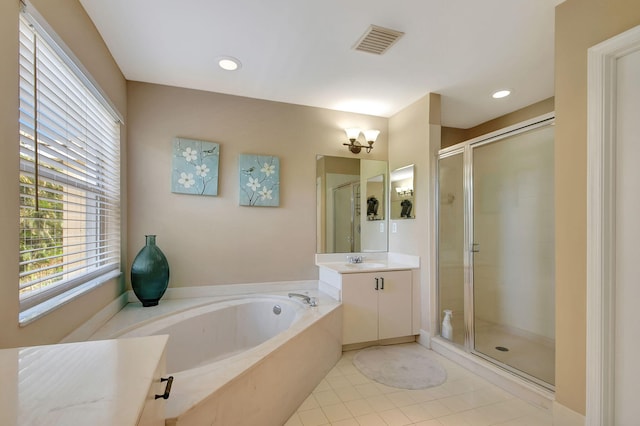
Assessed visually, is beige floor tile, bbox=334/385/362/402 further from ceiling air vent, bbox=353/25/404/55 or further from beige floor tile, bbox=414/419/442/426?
ceiling air vent, bbox=353/25/404/55

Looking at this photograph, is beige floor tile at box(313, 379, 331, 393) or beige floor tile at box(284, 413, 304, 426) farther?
beige floor tile at box(313, 379, 331, 393)

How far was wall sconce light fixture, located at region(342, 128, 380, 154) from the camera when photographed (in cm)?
324

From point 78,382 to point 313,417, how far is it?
4.93ft

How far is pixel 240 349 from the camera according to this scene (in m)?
2.54

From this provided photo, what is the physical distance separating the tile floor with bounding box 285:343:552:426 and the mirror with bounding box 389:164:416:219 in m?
1.55

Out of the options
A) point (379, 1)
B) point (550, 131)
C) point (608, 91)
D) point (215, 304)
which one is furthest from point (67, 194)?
point (550, 131)

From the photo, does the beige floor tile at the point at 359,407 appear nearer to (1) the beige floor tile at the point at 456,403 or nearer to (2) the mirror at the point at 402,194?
(1) the beige floor tile at the point at 456,403

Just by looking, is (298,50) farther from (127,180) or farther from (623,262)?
(623,262)

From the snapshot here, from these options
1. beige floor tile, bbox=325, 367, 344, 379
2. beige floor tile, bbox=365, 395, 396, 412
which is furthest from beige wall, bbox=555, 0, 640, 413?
beige floor tile, bbox=325, 367, 344, 379

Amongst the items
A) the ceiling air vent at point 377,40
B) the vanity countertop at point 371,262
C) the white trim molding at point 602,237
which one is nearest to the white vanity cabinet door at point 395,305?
the vanity countertop at point 371,262

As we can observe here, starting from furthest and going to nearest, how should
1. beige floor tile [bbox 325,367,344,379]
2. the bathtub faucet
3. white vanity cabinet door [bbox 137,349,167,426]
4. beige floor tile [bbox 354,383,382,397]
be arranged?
the bathtub faucet < beige floor tile [bbox 325,367,344,379] < beige floor tile [bbox 354,383,382,397] < white vanity cabinet door [bbox 137,349,167,426]

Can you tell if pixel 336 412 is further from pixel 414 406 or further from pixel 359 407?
pixel 414 406

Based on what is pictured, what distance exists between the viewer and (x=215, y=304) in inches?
101

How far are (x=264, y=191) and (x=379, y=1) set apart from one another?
6.09 feet
